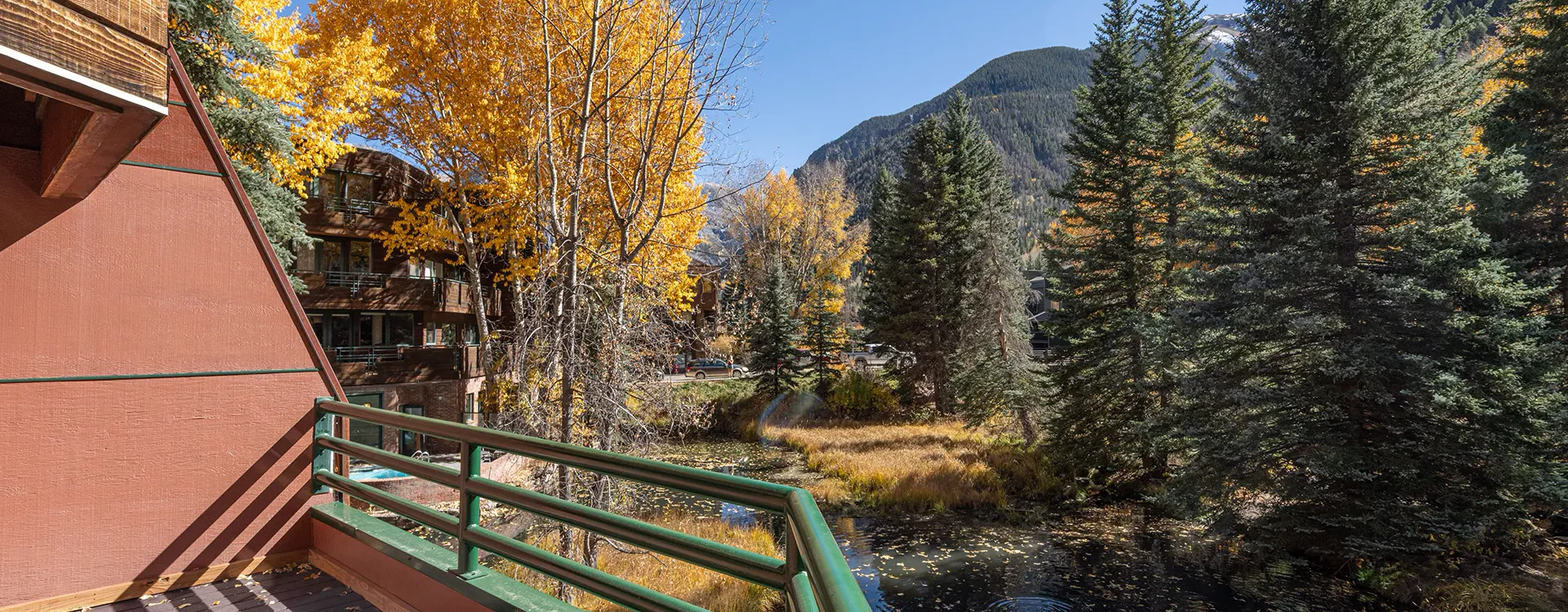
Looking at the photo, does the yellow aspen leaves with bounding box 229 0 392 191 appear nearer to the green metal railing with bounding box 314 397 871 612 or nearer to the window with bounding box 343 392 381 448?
the green metal railing with bounding box 314 397 871 612

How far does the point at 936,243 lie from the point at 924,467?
37.1 feet

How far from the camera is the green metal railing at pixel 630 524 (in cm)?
121

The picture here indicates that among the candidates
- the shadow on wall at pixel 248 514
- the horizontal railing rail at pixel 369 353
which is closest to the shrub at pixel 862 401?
the horizontal railing rail at pixel 369 353

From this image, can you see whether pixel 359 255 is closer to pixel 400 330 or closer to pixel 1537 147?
pixel 400 330

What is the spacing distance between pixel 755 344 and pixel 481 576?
→ 24632 millimetres

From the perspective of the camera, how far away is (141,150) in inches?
139

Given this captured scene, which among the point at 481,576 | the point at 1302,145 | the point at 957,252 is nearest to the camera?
the point at 481,576

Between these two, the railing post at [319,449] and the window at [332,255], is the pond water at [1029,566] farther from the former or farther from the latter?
the window at [332,255]

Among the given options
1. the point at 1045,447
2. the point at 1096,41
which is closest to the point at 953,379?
the point at 1045,447

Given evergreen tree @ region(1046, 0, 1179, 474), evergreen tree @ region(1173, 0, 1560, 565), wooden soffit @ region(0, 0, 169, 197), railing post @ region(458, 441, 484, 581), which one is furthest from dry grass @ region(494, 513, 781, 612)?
evergreen tree @ region(1046, 0, 1179, 474)

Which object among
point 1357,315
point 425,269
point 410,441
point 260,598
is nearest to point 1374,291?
point 1357,315

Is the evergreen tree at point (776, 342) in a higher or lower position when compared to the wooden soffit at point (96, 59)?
lower

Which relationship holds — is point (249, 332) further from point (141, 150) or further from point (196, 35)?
point (196, 35)

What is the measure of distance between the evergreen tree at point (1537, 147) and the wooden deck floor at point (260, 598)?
14.4m
